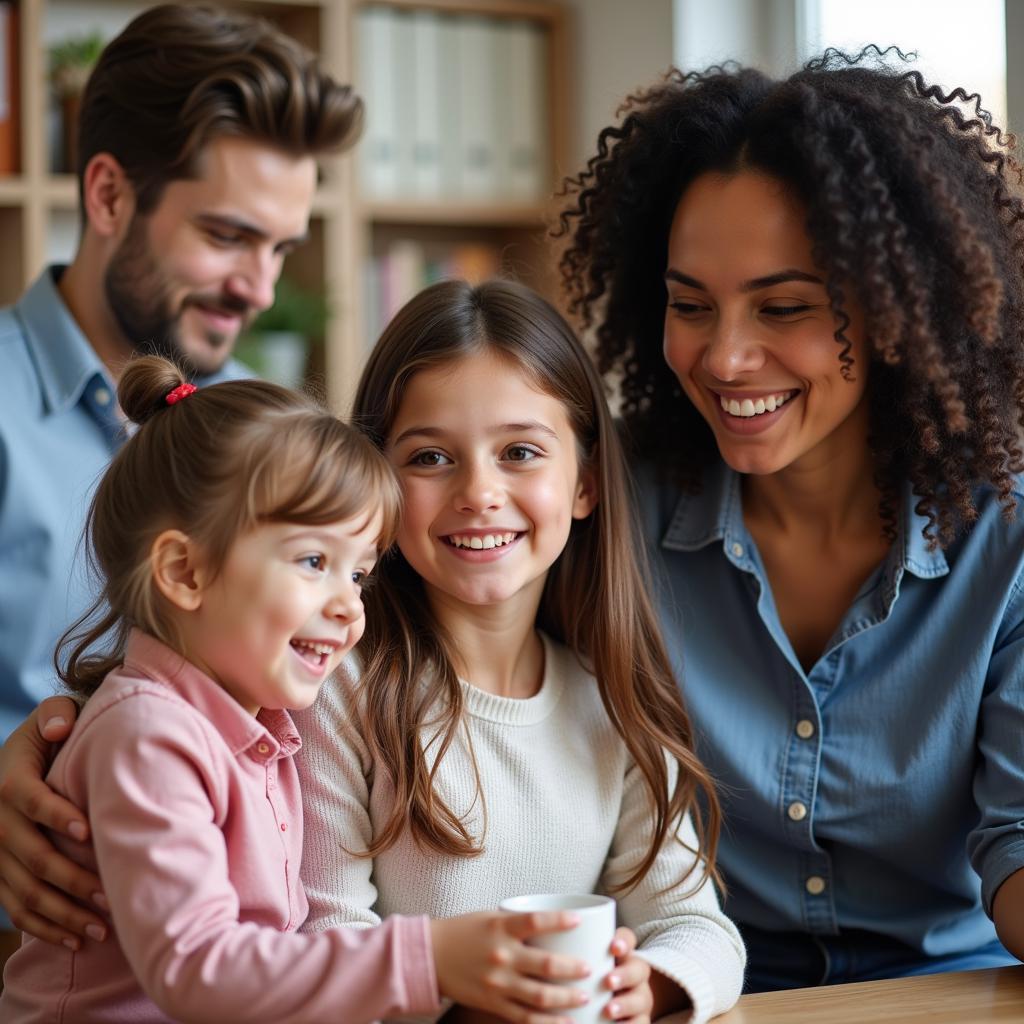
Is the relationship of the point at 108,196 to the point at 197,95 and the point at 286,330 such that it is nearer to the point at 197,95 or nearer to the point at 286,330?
the point at 197,95

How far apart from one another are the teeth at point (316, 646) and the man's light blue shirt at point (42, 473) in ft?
2.82

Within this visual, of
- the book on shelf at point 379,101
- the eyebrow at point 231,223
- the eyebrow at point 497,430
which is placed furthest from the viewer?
the book on shelf at point 379,101

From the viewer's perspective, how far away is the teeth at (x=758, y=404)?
1511 millimetres

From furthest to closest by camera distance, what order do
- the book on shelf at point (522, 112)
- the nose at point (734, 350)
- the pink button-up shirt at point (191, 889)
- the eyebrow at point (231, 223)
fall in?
the book on shelf at point (522, 112) < the eyebrow at point (231, 223) < the nose at point (734, 350) < the pink button-up shirt at point (191, 889)

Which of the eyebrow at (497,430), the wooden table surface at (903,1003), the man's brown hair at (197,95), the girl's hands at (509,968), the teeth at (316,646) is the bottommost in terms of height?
the wooden table surface at (903,1003)

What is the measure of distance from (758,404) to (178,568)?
68cm

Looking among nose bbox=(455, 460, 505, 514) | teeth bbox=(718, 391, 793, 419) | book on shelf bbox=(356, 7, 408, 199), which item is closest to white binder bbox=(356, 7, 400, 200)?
book on shelf bbox=(356, 7, 408, 199)

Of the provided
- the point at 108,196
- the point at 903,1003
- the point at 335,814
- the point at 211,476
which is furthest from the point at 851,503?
the point at 108,196

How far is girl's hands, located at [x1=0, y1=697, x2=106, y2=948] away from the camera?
3.75 ft

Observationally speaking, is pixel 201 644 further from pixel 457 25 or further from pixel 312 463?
pixel 457 25

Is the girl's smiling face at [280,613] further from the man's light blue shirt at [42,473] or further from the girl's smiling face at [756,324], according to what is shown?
the man's light blue shirt at [42,473]

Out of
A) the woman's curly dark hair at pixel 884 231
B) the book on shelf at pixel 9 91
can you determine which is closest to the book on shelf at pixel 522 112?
the book on shelf at pixel 9 91

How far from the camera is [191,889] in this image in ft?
3.31

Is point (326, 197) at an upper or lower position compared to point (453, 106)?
lower
